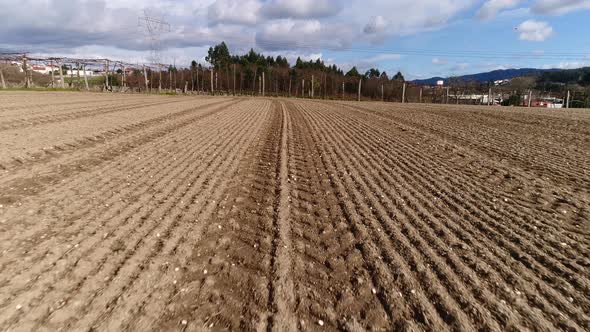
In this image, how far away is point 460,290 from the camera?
3971mm

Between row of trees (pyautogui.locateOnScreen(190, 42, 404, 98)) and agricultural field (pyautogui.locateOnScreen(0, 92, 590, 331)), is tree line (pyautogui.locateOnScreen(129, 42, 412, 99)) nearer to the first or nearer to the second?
row of trees (pyautogui.locateOnScreen(190, 42, 404, 98))

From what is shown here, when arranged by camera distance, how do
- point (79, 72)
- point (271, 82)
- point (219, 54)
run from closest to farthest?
1. point (79, 72)
2. point (271, 82)
3. point (219, 54)

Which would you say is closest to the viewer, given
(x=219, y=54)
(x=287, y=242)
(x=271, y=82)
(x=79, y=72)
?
(x=287, y=242)

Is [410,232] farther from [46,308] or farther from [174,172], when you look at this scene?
[174,172]

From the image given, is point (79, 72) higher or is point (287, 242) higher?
point (79, 72)

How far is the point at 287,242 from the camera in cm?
507

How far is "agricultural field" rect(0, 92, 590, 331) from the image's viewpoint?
357 centimetres

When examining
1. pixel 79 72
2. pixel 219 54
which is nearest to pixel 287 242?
pixel 79 72

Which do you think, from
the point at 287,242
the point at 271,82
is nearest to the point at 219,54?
the point at 271,82

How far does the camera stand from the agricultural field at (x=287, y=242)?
3.57 meters

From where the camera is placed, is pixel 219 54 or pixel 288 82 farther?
pixel 219 54

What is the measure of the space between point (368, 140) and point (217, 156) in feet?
21.0

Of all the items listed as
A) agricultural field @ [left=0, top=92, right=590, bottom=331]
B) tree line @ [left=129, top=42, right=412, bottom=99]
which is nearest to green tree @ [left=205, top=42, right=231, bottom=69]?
tree line @ [left=129, top=42, right=412, bottom=99]

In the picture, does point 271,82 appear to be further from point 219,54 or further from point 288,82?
point 219,54
